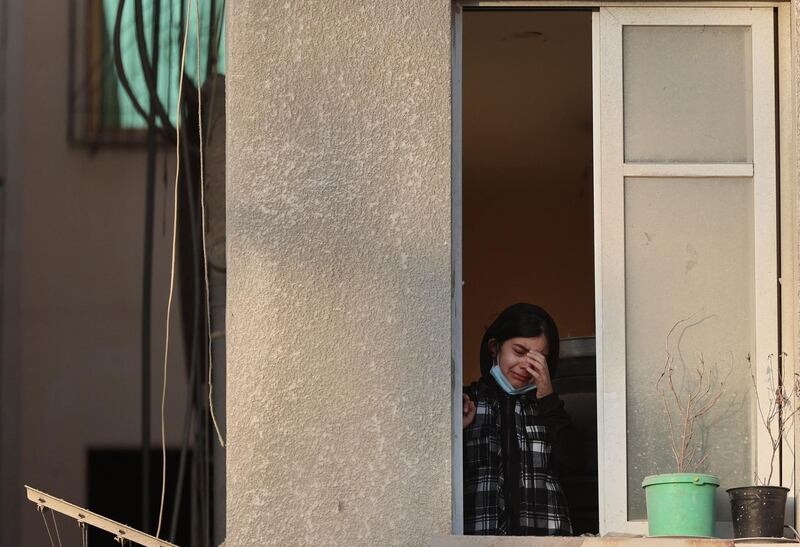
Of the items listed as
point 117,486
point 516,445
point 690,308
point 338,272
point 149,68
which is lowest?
point 117,486

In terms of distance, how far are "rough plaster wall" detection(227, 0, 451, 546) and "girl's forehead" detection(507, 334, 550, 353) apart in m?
1.11

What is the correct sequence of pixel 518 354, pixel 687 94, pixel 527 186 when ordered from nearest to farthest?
pixel 687 94 < pixel 518 354 < pixel 527 186

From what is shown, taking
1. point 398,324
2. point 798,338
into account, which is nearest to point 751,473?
point 798,338

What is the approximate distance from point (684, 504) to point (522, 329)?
4.89 ft

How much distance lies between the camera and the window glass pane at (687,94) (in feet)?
18.7

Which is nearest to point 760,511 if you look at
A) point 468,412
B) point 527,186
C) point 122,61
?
point 468,412

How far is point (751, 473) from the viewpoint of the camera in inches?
218

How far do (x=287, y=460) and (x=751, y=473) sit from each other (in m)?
1.78

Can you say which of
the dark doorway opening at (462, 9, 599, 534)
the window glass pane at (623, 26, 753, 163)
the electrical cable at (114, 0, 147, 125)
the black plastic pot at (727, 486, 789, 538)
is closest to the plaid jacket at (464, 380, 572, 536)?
the black plastic pot at (727, 486, 789, 538)

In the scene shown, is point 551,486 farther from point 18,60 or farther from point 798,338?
point 18,60

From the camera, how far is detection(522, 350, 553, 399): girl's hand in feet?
20.4

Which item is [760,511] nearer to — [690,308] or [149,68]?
[690,308]

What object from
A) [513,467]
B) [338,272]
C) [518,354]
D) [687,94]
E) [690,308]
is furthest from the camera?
[518,354]

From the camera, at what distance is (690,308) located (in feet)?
18.4
